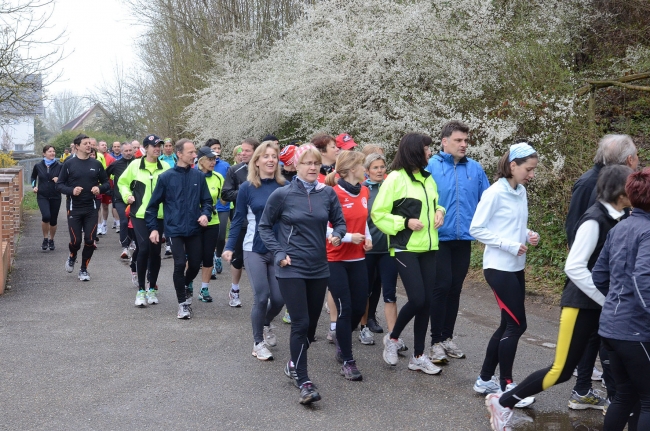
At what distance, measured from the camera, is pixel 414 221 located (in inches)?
236

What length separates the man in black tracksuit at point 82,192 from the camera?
10.9m

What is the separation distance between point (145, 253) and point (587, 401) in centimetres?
569

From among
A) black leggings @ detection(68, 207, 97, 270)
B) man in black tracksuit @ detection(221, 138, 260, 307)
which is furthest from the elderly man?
black leggings @ detection(68, 207, 97, 270)

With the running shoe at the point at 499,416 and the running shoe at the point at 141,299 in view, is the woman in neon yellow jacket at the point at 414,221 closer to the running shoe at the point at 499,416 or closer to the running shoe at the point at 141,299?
the running shoe at the point at 499,416

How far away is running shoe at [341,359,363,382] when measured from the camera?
6.11m

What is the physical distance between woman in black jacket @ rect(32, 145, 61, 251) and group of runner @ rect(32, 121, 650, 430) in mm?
6719

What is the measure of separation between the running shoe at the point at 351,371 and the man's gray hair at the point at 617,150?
8.66ft

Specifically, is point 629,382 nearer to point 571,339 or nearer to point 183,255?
point 571,339

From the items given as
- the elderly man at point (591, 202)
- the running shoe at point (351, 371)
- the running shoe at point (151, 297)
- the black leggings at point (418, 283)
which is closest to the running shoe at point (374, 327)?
the black leggings at point (418, 283)

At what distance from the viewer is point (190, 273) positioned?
28.5 ft

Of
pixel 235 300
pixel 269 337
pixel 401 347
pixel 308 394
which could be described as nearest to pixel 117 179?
pixel 235 300

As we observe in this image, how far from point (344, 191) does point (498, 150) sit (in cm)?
598

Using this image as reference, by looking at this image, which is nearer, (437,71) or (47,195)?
(437,71)

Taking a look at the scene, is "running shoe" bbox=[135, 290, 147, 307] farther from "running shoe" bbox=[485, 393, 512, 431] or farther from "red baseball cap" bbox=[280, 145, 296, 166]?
"running shoe" bbox=[485, 393, 512, 431]
